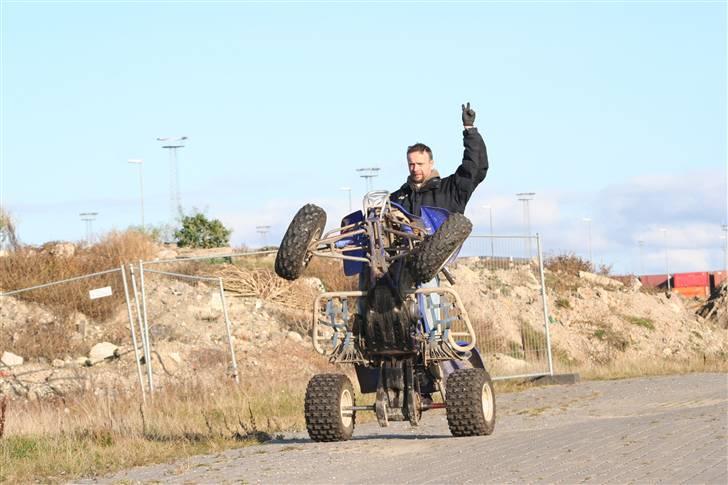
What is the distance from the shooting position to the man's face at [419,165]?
13.2 m

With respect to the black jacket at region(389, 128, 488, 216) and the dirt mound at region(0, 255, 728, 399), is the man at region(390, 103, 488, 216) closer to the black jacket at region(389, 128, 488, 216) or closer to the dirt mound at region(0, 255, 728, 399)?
the black jacket at region(389, 128, 488, 216)

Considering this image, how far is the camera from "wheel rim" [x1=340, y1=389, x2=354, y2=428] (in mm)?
13039

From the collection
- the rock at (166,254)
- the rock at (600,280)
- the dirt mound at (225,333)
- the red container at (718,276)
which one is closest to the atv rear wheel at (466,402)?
the dirt mound at (225,333)

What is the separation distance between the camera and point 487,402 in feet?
43.0

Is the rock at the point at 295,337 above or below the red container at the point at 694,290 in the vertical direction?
above

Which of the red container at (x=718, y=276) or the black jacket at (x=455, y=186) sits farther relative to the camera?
the red container at (x=718, y=276)

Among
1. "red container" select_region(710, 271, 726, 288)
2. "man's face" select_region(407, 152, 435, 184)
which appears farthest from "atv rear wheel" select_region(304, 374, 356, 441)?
"red container" select_region(710, 271, 726, 288)

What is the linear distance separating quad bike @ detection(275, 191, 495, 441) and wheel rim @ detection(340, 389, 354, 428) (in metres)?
0.01

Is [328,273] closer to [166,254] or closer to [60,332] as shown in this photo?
[166,254]

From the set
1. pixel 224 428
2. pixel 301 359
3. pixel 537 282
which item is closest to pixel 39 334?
pixel 301 359

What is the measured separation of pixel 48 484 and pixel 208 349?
1804 cm

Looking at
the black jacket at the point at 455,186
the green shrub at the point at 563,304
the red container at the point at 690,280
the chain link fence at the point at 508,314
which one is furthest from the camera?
the red container at the point at 690,280

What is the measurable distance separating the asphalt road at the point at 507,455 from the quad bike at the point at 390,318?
1.17 ft

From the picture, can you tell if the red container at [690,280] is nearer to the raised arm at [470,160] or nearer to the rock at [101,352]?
the rock at [101,352]
